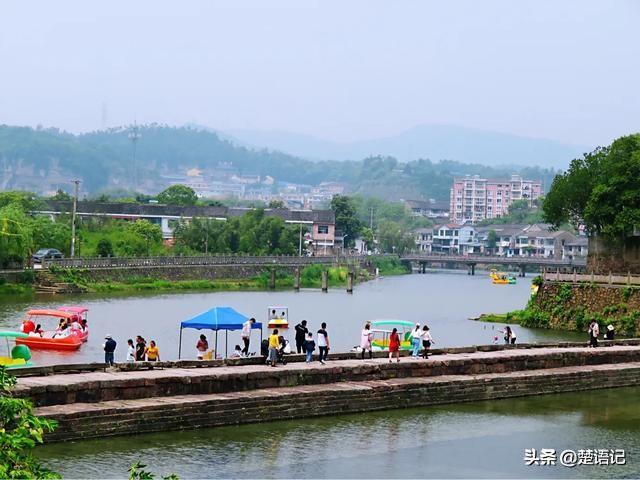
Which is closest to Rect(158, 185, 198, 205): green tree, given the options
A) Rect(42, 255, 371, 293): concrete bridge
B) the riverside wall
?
Rect(42, 255, 371, 293): concrete bridge

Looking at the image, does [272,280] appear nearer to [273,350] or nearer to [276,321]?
[276,321]

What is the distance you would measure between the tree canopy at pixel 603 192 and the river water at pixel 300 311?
7.16 meters

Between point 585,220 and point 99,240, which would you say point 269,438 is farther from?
point 99,240

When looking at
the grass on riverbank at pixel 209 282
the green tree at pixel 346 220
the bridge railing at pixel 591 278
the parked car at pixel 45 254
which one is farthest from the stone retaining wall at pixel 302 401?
the green tree at pixel 346 220

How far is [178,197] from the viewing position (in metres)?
158

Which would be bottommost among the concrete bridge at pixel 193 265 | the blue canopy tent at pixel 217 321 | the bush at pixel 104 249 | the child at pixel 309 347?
the child at pixel 309 347

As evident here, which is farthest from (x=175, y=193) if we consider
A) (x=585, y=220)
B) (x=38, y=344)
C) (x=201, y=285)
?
(x=38, y=344)

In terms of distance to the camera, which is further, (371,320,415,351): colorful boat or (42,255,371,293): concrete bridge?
(42,255,371,293): concrete bridge

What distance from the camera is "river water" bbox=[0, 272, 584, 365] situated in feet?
166

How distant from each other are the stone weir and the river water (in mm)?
12210

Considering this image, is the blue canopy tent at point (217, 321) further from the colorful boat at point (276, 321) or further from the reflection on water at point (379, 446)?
the colorful boat at point (276, 321)

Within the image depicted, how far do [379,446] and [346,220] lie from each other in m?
123

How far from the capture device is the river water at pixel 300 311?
1997 inches

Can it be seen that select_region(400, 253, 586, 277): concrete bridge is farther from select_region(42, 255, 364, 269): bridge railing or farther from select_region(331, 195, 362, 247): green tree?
select_region(42, 255, 364, 269): bridge railing
